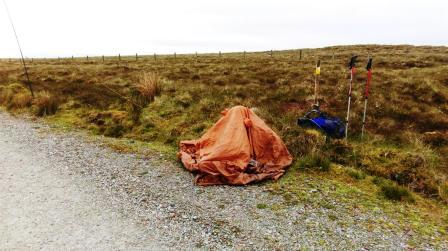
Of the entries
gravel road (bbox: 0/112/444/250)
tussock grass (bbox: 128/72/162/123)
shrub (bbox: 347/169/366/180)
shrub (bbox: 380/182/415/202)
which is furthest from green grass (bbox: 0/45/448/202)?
gravel road (bbox: 0/112/444/250)

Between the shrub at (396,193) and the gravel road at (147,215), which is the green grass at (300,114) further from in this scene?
the gravel road at (147,215)

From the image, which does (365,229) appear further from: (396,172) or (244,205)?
(396,172)

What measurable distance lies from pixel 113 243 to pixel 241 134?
4070 mm

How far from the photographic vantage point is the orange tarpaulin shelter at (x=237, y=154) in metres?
→ 8.05

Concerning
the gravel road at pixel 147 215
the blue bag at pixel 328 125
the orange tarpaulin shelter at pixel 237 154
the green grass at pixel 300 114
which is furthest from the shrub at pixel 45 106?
the blue bag at pixel 328 125

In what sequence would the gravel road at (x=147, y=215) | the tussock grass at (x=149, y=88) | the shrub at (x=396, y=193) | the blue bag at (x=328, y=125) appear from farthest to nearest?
the tussock grass at (x=149, y=88) → the blue bag at (x=328, y=125) → the shrub at (x=396, y=193) → the gravel road at (x=147, y=215)

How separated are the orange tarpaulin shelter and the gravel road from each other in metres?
0.32

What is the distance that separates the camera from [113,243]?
552 cm

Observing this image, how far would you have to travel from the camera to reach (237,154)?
8.38 metres

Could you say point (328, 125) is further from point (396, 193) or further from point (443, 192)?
point (443, 192)

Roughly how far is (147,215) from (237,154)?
8.74 ft

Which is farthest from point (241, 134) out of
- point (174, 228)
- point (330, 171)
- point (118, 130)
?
point (118, 130)

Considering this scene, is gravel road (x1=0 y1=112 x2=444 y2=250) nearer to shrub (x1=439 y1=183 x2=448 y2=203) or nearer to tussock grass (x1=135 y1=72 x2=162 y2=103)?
shrub (x1=439 y1=183 x2=448 y2=203)

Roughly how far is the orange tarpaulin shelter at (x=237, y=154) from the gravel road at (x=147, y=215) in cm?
32
